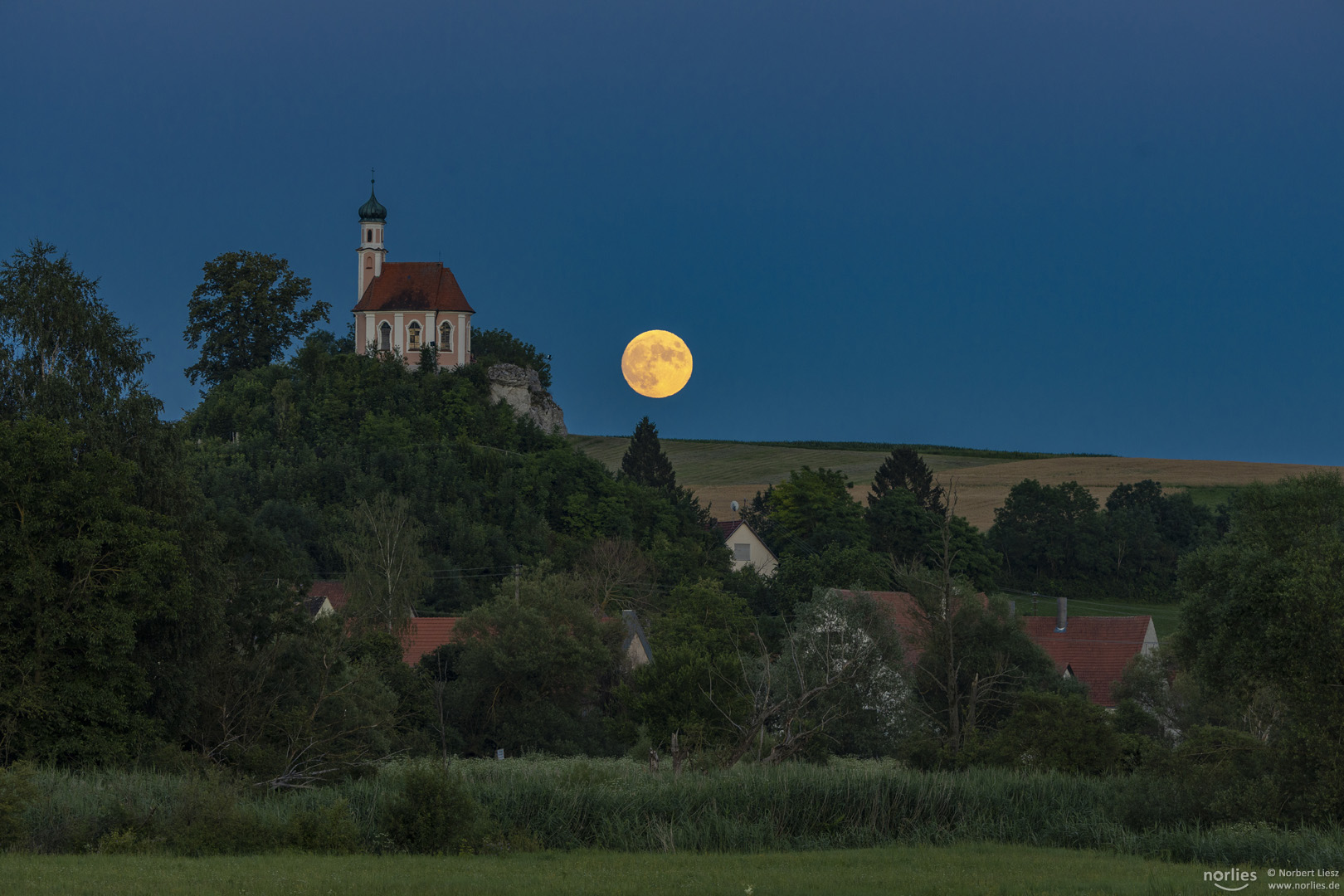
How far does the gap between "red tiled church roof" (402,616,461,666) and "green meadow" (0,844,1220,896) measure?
159ft

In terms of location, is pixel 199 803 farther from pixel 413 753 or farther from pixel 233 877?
pixel 413 753

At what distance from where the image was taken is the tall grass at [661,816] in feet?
82.8

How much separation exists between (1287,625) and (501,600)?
43095 mm

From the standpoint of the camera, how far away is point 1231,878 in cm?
2162

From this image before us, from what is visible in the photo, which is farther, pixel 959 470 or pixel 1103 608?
pixel 959 470

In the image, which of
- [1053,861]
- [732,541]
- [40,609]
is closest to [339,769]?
[40,609]

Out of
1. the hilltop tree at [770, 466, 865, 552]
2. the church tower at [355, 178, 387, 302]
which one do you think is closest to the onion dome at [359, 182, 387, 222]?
the church tower at [355, 178, 387, 302]

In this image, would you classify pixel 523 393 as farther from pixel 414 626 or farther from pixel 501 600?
pixel 501 600

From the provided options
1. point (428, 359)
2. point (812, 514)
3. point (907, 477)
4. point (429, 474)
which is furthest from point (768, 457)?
point (429, 474)

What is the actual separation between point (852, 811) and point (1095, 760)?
60.5 feet

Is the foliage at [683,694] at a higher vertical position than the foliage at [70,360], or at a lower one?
lower

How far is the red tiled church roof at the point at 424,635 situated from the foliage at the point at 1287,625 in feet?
145

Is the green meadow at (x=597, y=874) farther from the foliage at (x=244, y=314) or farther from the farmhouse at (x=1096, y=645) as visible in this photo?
the foliage at (x=244, y=314)

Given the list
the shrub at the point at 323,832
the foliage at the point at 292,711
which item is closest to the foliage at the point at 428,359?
the foliage at the point at 292,711
